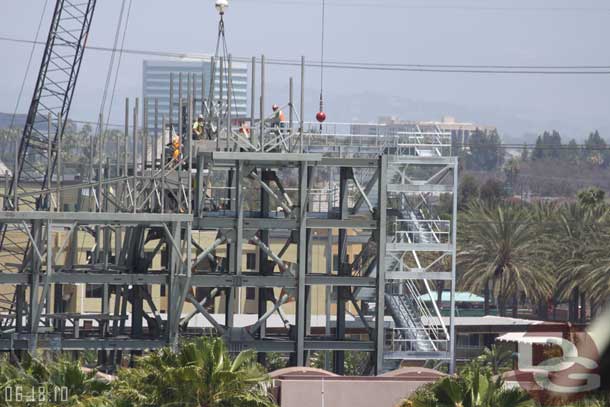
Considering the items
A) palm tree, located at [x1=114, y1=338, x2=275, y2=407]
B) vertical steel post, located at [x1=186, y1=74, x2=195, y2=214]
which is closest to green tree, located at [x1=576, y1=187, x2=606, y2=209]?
vertical steel post, located at [x1=186, y1=74, x2=195, y2=214]

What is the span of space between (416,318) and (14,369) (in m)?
23.5

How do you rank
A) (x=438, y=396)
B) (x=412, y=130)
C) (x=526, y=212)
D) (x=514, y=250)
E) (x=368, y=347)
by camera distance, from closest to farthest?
(x=438, y=396)
(x=368, y=347)
(x=412, y=130)
(x=514, y=250)
(x=526, y=212)

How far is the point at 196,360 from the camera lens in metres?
37.3

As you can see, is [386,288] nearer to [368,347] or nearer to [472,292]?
[368,347]

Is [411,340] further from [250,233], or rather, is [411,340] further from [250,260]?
[250,260]

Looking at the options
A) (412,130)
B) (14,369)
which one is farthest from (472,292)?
(14,369)

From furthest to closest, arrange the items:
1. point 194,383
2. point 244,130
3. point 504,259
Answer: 1. point 504,259
2. point 244,130
3. point 194,383

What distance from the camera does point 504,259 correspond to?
102 metres

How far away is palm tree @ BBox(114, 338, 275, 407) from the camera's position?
36.8m

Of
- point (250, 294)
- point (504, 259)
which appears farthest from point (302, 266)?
point (504, 259)

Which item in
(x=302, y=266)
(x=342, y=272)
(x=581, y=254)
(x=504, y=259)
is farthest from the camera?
(x=504, y=259)
